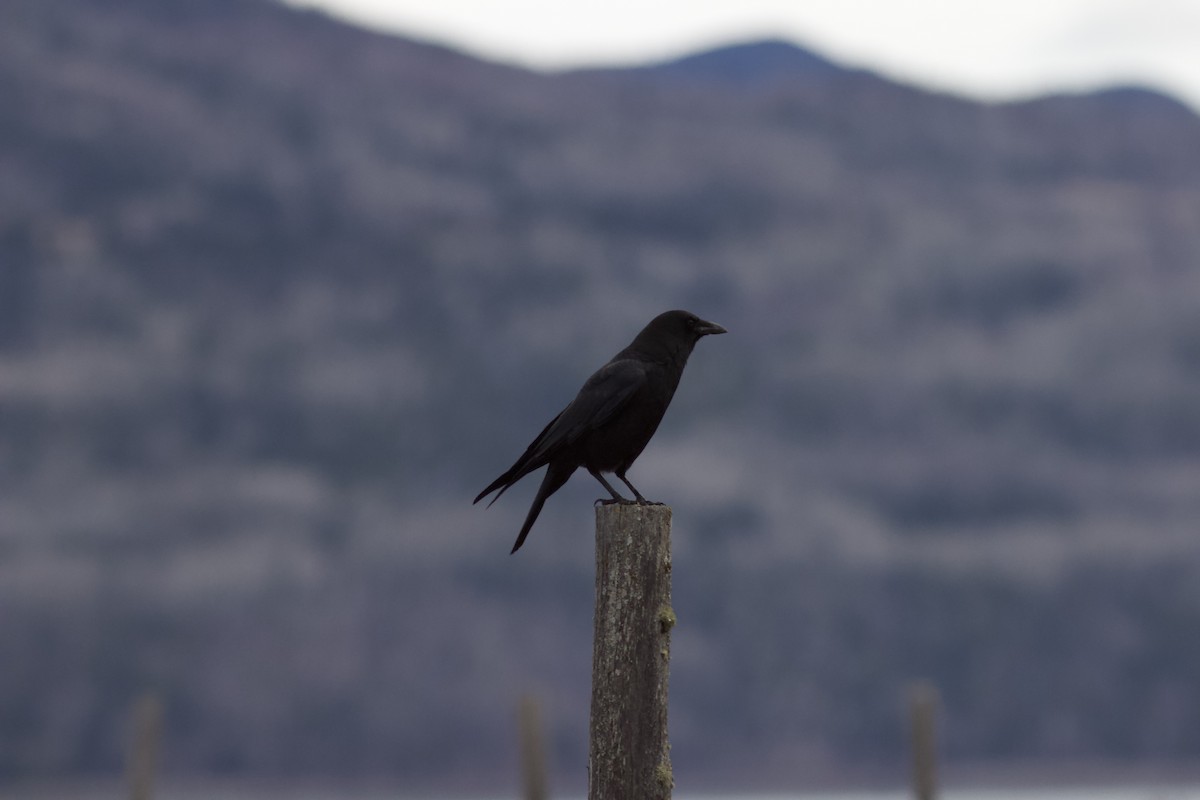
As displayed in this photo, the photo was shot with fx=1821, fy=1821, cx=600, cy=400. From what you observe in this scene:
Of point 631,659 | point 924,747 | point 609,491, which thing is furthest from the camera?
point 924,747

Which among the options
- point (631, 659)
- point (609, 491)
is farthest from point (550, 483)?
point (631, 659)

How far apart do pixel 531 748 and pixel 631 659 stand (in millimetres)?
14566

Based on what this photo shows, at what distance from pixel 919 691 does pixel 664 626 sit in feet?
46.0

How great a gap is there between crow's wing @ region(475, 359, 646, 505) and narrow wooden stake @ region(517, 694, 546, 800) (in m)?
12.5

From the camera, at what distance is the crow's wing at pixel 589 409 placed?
36.9 ft

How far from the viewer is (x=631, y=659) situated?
363 inches

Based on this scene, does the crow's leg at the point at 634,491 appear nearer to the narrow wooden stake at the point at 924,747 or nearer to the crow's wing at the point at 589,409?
the crow's wing at the point at 589,409

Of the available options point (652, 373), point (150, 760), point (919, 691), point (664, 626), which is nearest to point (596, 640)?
point (664, 626)

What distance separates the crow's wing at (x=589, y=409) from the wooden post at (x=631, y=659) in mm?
1836

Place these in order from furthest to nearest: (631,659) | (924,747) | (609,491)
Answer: (924,747), (609,491), (631,659)

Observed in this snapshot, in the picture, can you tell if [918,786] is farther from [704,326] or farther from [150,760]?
[704,326]

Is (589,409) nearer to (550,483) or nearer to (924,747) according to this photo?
(550,483)

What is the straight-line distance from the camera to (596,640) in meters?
9.32

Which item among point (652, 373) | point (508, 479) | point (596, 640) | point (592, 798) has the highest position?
point (652, 373)
